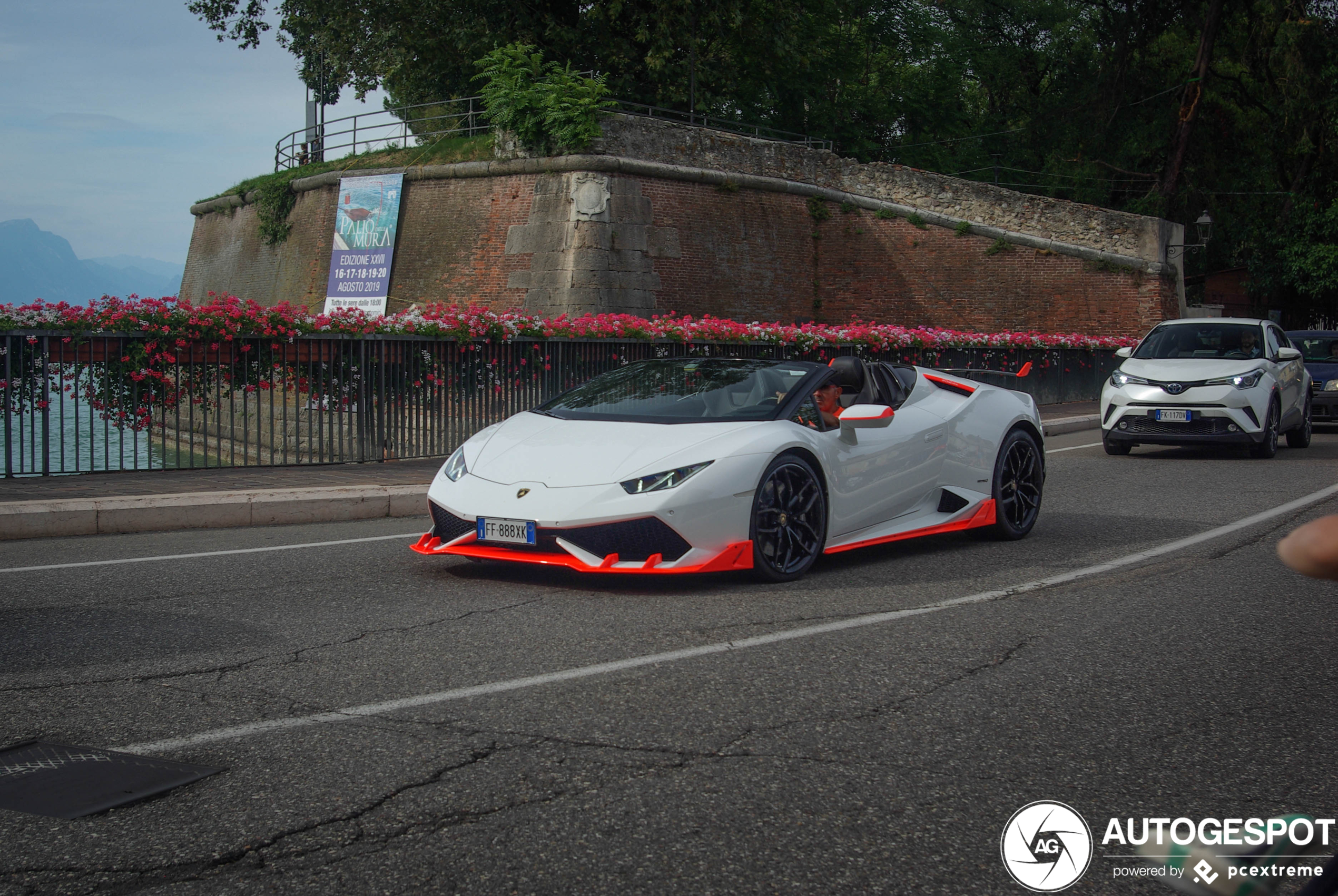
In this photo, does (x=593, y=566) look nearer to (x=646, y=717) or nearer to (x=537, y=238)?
(x=646, y=717)

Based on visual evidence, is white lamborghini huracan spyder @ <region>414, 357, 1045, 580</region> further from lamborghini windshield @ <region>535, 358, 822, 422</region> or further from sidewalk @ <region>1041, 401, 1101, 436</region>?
sidewalk @ <region>1041, 401, 1101, 436</region>

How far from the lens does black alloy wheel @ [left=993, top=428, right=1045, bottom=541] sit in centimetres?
836

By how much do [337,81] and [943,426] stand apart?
35.6 m

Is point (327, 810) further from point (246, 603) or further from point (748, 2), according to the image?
point (748, 2)

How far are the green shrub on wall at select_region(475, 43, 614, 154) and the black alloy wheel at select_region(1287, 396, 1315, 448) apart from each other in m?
16.2

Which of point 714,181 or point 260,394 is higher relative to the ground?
point 714,181

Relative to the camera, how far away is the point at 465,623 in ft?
18.3

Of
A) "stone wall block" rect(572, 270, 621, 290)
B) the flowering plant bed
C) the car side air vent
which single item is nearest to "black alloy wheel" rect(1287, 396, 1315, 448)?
the flowering plant bed

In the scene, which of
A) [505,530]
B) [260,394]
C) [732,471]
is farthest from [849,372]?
[260,394]

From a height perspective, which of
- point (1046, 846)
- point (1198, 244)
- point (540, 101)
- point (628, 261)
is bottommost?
point (1046, 846)

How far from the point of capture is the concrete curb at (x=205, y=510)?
8.61 metres

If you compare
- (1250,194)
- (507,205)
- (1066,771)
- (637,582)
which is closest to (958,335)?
(507,205)

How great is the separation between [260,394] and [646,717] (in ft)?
30.0

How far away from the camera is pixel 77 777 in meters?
3.48
